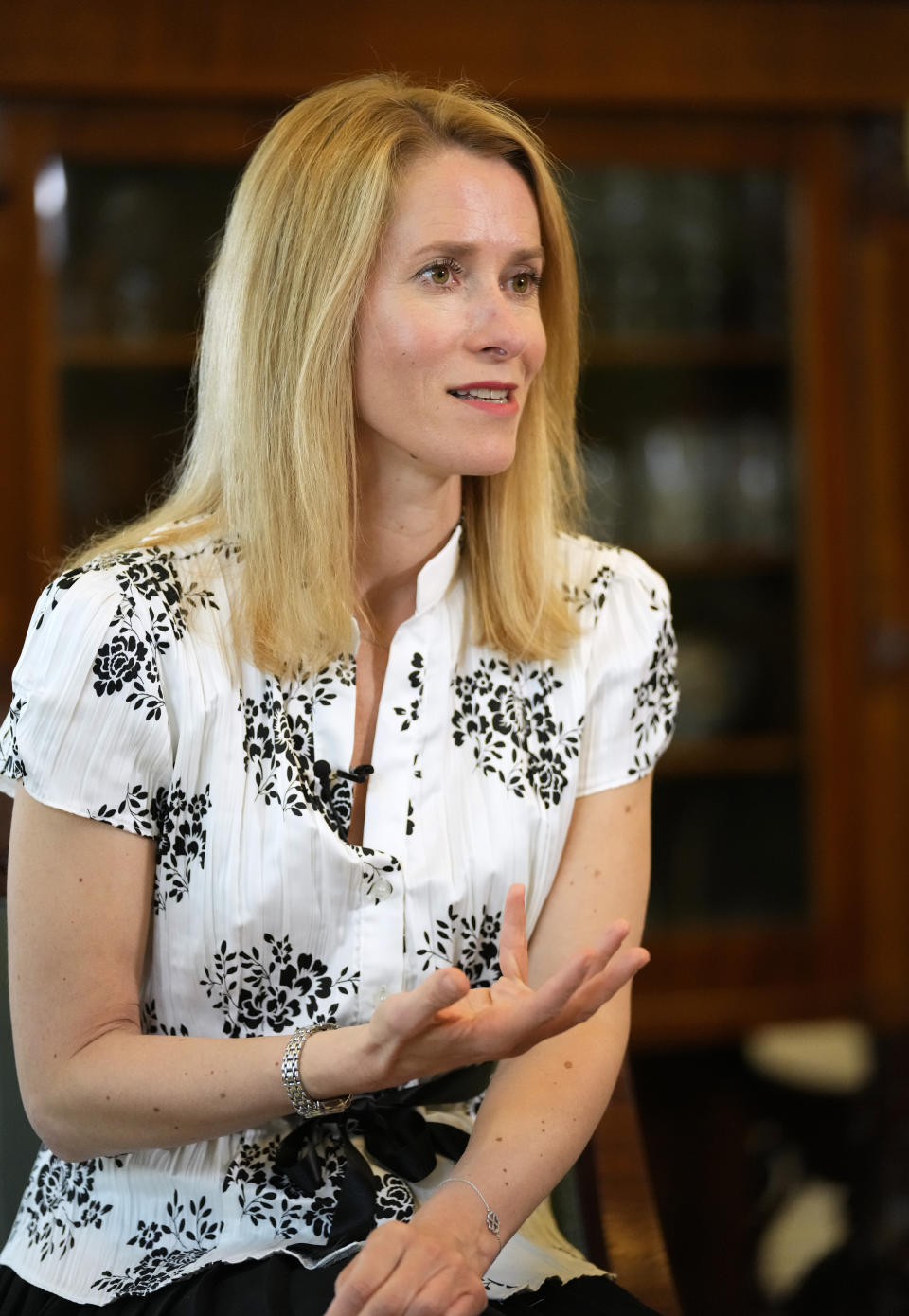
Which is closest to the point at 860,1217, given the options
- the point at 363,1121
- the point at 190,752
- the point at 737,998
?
the point at 737,998

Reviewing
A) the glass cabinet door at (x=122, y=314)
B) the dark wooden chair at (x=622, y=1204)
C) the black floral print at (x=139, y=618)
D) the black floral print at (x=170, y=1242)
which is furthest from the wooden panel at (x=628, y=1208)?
the glass cabinet door at (x=122, y=314)

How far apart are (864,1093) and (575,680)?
55.9 inches

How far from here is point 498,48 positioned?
265cm

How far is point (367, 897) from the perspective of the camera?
4.37 feet

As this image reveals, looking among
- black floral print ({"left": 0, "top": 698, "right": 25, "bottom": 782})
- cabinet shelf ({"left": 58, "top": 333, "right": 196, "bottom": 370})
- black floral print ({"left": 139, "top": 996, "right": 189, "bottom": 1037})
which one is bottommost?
black floral print ({"left": 139, "top": 996, "right": 189, "bottom": 1037})

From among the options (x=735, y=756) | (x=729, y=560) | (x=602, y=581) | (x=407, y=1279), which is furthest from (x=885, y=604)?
(x=407, y=1279)

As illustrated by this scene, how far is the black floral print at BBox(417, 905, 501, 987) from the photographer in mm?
1348

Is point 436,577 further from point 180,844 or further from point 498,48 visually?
point 498,48

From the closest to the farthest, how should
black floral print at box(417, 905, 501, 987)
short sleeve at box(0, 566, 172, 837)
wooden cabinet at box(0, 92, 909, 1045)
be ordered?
1. short sleeve at box(0, 566, 172, 837)
2. black floral print at box(417, 905, 501, 987)
3. wooden cabinet at box(0, 92, 909, 1045)

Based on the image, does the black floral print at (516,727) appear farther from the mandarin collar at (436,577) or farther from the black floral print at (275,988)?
the black floral print at (275,988)

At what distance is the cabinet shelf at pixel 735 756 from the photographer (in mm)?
2951

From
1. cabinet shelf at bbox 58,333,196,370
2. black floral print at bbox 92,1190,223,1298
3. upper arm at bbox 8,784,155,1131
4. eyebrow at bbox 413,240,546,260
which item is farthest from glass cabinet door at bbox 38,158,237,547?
black floral print at bbox 92,1190,223,1298

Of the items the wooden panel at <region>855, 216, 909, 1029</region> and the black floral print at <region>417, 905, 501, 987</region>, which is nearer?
the black floral print at <region>417, 905, 501, 987</region>

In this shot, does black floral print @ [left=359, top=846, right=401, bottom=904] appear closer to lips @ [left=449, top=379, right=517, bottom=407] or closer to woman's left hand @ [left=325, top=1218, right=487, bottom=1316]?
woman's left hand @ [left=325, top=1218, right=487, bottom=1316]
